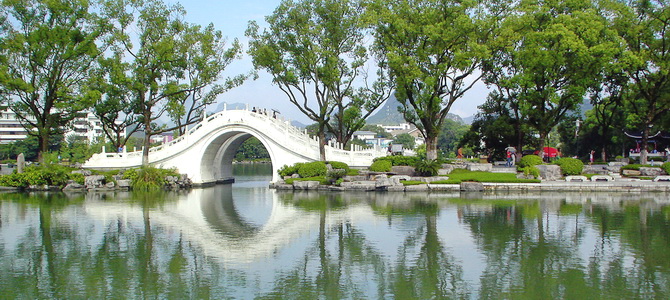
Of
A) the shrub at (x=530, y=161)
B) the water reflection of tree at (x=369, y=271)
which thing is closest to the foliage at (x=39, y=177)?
the water reflection of tree at (x=369, y=271)

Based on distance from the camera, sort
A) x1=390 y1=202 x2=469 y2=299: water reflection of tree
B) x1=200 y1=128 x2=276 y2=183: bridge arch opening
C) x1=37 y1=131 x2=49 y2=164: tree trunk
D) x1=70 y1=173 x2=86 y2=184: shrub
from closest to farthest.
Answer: x1=390 y1=202 x2=469 y2=299: water reflection of tree, x1=70 y1=173 x2=86 y2=184: shrub, x1=37 y1=131 x2=49 y2=164: tree trunk, x1=200 y1=128 x2=276 y2=183: bridge arch opening

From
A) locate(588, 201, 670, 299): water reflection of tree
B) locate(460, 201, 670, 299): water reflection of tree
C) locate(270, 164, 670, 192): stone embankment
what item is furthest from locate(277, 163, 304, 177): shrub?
locate(588, 201, 670, 299): water reflection of tree

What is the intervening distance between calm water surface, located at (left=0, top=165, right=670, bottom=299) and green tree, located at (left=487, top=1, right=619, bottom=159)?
393 inches

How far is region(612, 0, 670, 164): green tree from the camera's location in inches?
1257

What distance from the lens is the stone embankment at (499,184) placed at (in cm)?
2848

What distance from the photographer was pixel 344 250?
15.1 metres

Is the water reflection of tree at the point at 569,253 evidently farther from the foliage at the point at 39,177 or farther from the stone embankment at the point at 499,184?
the foliage at the point at 39,177

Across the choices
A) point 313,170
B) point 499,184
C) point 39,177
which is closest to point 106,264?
point 313,170

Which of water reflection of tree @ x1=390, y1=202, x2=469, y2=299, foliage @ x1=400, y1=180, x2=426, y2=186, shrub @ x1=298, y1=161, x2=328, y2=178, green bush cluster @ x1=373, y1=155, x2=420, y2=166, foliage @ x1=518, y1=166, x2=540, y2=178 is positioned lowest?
water reflection of tree @ x1=390, y1=202, x2=469, y2=299

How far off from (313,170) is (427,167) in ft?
20.9

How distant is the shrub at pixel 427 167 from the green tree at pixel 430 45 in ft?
8.18

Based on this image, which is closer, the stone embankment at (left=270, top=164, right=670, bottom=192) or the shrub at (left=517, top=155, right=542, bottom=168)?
the stone embankment at (left=270, top=164, right=670, bottom=192)

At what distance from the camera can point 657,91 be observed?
33.8 meters

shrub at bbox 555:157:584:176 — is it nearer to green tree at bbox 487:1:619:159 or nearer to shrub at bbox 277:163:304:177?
green tree at bbox 487:1:619:159
